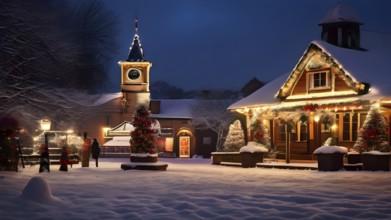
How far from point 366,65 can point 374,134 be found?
20.0ft

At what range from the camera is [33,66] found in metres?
21.4

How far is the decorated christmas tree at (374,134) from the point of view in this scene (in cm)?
2175

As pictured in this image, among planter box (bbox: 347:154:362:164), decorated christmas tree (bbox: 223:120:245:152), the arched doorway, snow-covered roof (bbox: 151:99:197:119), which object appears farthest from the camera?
snow-covered roof (bbox: 151:99:197:119)

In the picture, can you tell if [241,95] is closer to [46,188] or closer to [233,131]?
[233,131]

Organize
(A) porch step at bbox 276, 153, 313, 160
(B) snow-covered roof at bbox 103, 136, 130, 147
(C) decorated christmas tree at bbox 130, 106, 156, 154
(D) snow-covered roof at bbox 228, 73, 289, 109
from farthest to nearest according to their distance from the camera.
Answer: (B) snow-covered roof at bbox 103, 136, 130, 147 → (D) snow-covered roof at bbox 228, 73, 289, 109 → (A) porch step at bbox 276, 153, 313, 160 → (C) decorated christmas tree at bbox 130, 106, 156, 154

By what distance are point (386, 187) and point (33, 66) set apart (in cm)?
1492

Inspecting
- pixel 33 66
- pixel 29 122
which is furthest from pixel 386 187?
pixel 29 122

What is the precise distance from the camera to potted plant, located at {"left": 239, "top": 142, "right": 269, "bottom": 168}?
26.4 meters

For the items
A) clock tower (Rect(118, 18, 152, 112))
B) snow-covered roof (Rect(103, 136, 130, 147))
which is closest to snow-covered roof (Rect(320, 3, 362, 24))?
snow-covered roof (Rect(103, 136, 130, 147))

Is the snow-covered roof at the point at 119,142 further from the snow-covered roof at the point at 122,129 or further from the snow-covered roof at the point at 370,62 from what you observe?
the snow-covered roof at the point at 370,62

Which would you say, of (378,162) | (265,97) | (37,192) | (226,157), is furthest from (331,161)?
(37,192)

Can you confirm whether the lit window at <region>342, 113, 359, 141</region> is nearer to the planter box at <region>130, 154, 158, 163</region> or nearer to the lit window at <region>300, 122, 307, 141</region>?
the lit window at <region>300, 122, 307, 141</region>

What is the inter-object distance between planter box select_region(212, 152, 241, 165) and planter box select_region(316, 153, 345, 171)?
21.8 ft

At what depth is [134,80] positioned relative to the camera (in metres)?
55.1
